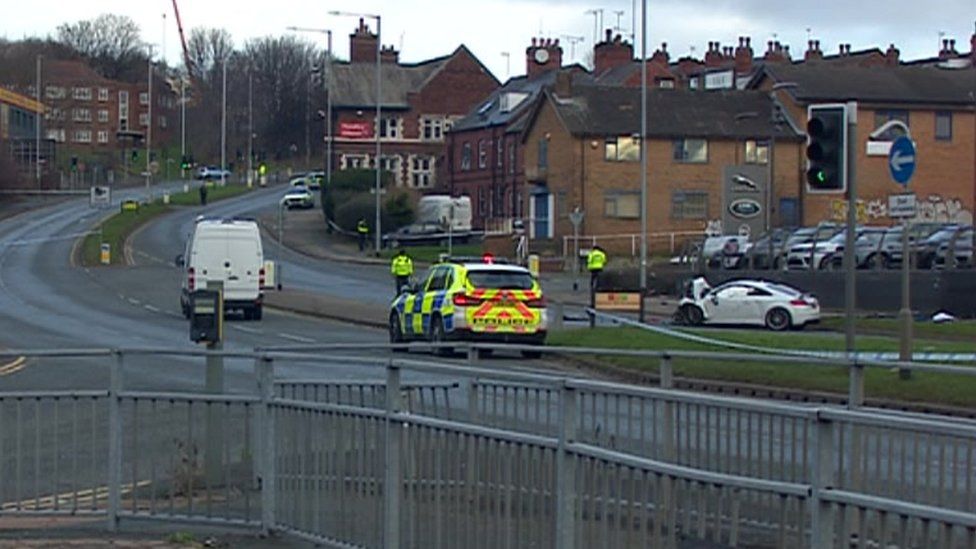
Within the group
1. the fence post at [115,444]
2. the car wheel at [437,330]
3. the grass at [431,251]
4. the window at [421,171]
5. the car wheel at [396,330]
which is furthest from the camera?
the window at [421,171]

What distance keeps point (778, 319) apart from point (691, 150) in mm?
32911

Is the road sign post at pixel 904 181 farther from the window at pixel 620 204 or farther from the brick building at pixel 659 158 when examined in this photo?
the window at pixel 620 204

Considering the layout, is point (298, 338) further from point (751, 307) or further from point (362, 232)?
point (362, 232)

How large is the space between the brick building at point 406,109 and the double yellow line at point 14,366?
301 feet

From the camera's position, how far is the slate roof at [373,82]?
103 meters

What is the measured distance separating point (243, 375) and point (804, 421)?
599 cm

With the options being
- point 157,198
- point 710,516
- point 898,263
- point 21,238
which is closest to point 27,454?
point 710,516

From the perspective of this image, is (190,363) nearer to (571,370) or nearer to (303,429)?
(303,429)

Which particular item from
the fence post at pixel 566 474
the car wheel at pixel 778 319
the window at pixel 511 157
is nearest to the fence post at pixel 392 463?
the fence post at pixel 566 474

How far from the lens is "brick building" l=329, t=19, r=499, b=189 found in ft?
342

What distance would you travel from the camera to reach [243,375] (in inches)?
466

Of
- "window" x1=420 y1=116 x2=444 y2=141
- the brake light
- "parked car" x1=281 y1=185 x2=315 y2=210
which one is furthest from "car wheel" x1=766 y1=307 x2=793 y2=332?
"window" x1=420 y1=116 x2=444 y2=141

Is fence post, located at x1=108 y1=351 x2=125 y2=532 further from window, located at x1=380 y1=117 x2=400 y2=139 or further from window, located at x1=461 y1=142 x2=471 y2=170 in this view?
window, located at x1=380 y1=117 x2=400 y2=139

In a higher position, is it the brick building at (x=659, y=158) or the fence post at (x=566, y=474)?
the brick building at (x=659, y=158)
